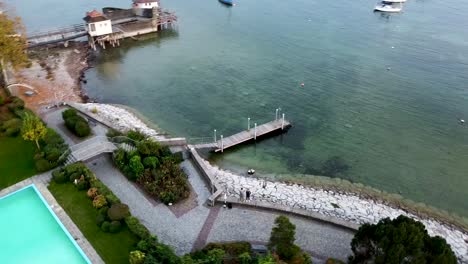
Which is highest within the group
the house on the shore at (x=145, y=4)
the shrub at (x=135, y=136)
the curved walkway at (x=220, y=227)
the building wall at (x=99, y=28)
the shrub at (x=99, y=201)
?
the house on the shore at (x=145, y=4)

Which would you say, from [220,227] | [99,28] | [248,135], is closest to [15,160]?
[220,227]

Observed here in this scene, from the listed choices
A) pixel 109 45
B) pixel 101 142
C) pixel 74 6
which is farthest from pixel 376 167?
pixel 74 6

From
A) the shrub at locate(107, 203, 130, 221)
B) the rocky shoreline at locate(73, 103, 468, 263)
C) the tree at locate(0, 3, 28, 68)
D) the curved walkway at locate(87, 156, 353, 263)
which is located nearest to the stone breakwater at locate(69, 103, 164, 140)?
the tree at locate(0, 3, 28, 68)

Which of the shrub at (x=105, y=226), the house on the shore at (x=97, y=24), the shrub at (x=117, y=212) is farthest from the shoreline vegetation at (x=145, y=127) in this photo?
the shrub at (x=105, y=226)

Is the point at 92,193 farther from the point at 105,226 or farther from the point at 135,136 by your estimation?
the point at 135,136

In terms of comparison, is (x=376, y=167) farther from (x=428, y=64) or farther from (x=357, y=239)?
(x=428, y=64)

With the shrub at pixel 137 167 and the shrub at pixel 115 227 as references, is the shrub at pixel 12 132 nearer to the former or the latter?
the shrub at pixel 137 167

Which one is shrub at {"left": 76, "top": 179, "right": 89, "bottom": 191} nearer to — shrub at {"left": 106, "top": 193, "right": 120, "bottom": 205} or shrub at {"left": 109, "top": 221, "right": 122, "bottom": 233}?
shrub at {"left": 106, "top": 193, "right": 120, "bottom": 205}
